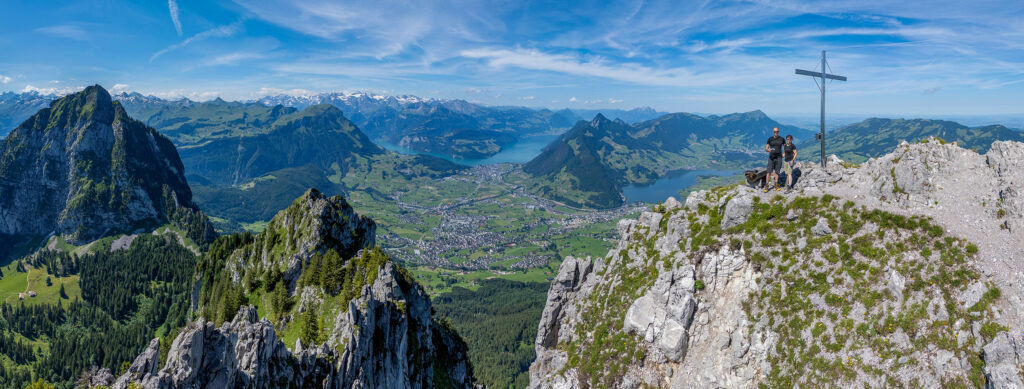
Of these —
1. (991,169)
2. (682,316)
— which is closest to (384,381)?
(682,316)

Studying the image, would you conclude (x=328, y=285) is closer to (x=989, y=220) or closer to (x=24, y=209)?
(x=989, y=220)

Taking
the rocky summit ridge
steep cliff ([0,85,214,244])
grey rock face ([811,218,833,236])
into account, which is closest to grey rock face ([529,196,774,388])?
the rocky summit ridge

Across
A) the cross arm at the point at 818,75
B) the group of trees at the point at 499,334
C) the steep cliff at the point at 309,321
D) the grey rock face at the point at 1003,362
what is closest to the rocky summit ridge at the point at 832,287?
the grey rock face at the point at 1003,362

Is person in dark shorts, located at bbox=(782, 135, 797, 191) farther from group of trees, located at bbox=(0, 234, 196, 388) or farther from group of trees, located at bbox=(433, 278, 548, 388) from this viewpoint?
group of trees, located at bbox=(0, 234, 196, 388)

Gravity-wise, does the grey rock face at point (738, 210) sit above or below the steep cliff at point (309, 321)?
above

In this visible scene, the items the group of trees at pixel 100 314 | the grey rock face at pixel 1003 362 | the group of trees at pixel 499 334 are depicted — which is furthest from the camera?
the group of trees at pixel 499 334

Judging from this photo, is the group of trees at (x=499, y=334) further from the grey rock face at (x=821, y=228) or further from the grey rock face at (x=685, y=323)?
the grey rock face at (x=821, y=228)
